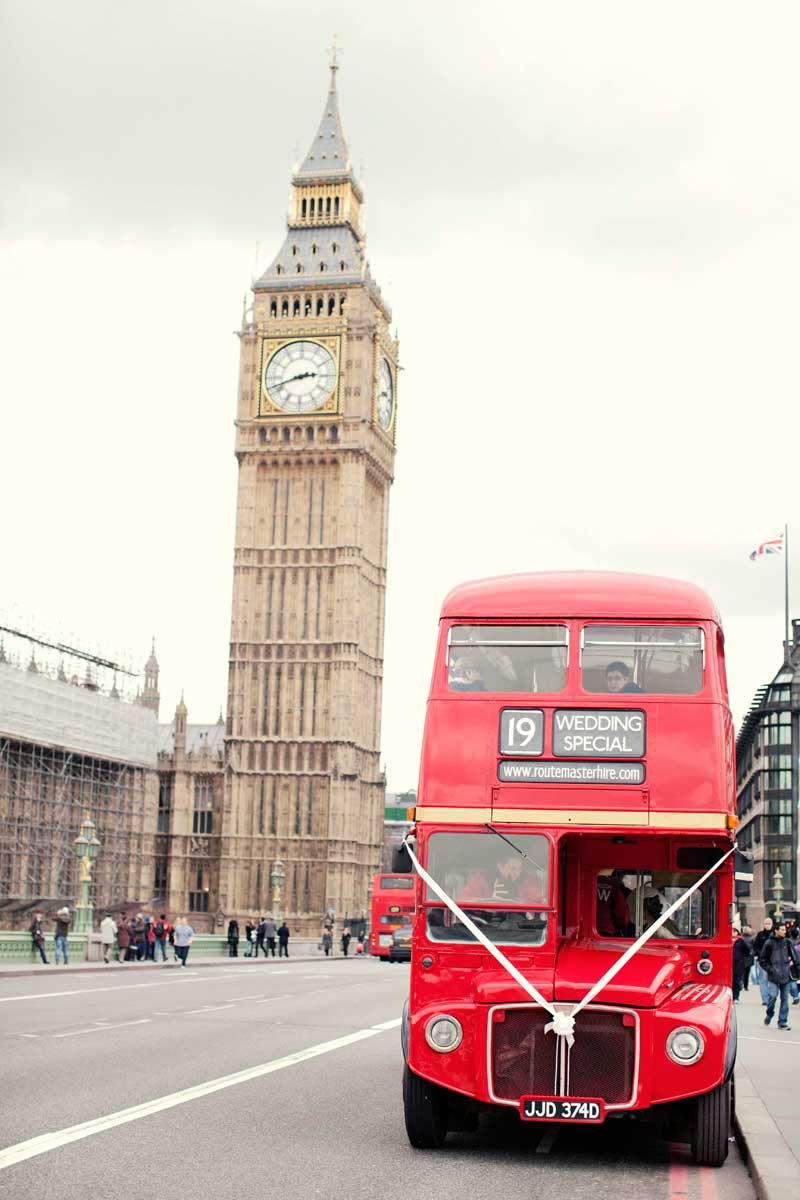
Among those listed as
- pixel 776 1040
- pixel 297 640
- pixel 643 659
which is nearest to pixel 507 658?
pixel 643 659

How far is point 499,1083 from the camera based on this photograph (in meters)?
10.2

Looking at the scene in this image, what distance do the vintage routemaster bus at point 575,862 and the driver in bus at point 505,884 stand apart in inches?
0.5

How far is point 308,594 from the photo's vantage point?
85.0 metres

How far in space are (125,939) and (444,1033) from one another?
34764 millimetres

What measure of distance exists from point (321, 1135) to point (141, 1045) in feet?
21.1

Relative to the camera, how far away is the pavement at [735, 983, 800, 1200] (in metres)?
9.25

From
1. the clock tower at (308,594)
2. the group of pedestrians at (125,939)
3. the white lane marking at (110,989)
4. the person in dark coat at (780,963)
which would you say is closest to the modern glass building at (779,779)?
the clock tower at (308,594)

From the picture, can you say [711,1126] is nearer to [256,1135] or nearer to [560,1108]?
[560,1108]

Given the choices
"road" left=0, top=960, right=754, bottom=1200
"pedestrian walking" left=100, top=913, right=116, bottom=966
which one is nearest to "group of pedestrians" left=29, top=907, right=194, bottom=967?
"pedestrian walking" left=100, top=913, right=116, bottom=966

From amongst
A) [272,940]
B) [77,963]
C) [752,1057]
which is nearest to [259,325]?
[272,940]

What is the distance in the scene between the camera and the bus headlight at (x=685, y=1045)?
10.1m

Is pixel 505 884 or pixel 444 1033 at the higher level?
pixel 505 884

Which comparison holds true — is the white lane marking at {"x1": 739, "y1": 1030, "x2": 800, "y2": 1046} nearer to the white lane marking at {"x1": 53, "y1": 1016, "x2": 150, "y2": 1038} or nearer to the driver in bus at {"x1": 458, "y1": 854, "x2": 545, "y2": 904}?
the white lane marking at {"x1": 53, "y1": 1016, "x2": 150, "y2": 1038}

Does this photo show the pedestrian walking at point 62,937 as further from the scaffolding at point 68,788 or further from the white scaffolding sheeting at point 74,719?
the white scaffolding sheeting at point 74,719
